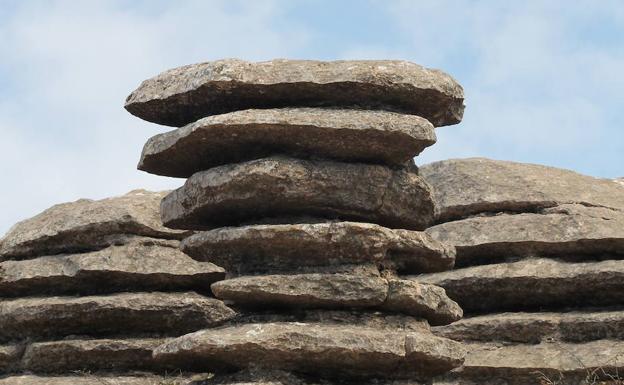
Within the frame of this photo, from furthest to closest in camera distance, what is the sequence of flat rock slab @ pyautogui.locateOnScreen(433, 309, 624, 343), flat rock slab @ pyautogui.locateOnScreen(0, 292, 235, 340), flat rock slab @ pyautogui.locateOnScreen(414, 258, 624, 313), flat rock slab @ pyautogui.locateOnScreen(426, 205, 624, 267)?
flat rock slab @ pyautogui.locateOnScreen(426, 205, 624, 267) → flat rock slab @ pyautogui.locateOnScreen(414, 258, 624, 313) → flat rock slab @ pyautogui.locateOnScreen(433, 309, 624, 343) → flat rock slab @ pyautogui.locateOnScreen(0, 292, 235, 340)

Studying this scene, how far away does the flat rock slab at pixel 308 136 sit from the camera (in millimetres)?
12719

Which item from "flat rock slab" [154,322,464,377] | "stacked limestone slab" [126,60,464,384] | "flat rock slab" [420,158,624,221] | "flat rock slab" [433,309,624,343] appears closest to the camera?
"flat rock slab" [154,322,464,377]

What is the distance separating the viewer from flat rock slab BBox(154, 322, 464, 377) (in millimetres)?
11992

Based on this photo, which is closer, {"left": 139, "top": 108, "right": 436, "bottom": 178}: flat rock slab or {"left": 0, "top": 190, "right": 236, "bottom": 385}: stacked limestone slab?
{"left": 139, "top": 108, "right": 436, "bottom": 178}: flat rock slab

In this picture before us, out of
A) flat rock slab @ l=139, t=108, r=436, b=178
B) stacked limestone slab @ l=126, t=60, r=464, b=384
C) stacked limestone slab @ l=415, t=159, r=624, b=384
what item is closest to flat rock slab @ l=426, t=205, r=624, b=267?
stacked limestone slab @ l=415, t=159, r=624, b=384

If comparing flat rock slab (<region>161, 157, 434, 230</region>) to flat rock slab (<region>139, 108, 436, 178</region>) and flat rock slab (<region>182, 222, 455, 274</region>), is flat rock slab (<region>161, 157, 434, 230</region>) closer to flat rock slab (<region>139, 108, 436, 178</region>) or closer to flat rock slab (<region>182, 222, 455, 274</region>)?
flat rock slab (<region>139, 108, 436, 178</region>)

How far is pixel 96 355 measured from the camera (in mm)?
14883

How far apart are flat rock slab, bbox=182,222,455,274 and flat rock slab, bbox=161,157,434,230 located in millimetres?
341

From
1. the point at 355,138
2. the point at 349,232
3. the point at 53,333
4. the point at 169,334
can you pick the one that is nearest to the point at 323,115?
the point at 355,138

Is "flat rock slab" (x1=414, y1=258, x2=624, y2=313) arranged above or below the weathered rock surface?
above

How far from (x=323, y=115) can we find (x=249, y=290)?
2091 millimetres

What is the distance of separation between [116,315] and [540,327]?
19.5 ft

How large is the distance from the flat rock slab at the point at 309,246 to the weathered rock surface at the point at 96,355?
213cm

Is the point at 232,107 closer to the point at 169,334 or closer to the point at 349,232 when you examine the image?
the point at 349,232
